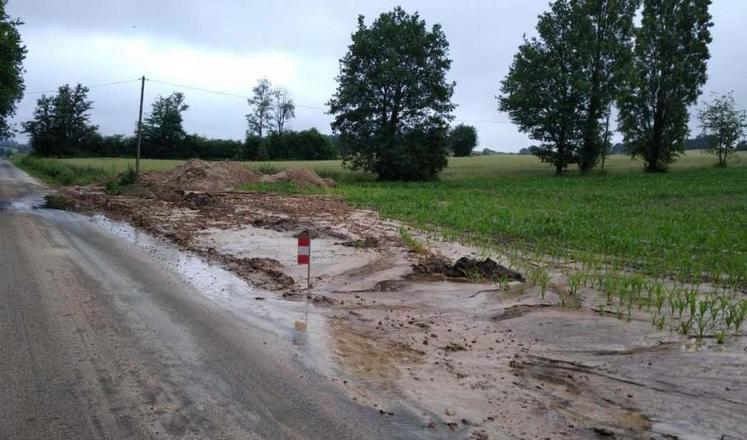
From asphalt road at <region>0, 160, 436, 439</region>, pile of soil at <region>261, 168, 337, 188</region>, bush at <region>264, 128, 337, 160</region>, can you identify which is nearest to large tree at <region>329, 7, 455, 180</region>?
pile of soil at <region>261, 168, 337, 188</region>

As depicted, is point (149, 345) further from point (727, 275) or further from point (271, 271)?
point (727, 275)

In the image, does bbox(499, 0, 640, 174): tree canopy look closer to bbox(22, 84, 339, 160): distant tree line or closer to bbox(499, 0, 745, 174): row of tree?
bbox(499, 0, 745, 174): row of tree

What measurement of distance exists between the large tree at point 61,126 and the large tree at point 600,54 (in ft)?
300

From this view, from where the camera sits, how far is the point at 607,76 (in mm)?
53719

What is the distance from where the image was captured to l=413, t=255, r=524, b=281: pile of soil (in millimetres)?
9938

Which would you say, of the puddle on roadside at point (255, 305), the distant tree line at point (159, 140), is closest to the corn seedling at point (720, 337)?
the puddle on roadside at point (255, 305)

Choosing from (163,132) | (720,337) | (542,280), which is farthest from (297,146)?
(720,337)

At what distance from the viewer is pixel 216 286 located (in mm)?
9516

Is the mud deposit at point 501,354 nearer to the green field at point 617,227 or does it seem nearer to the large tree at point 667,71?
the green field at point 617,227

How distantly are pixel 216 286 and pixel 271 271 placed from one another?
4.62 ft

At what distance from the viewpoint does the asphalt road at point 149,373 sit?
14.1 ft

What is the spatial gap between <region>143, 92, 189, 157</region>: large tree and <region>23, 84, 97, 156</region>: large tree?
17.4m

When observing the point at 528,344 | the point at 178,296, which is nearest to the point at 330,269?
the point at 178,296

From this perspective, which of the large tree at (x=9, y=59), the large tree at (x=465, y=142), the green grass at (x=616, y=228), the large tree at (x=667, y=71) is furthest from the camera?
the large tree at (x=465, y=142)
